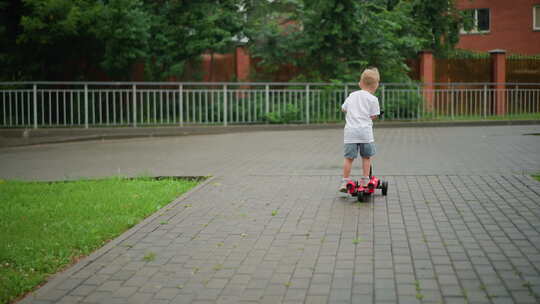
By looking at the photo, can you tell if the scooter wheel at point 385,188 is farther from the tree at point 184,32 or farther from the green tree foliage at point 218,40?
the tree at point 184,32

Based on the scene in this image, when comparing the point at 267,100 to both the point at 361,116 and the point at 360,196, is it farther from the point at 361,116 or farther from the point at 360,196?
the point at 360,196

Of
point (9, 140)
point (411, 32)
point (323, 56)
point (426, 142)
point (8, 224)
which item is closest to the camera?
point (8, 224)

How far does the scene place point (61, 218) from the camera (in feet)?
22.3

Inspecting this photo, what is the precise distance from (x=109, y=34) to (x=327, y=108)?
7.02m

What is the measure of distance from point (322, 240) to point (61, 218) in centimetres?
273

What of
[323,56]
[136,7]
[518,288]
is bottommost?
[518,288]

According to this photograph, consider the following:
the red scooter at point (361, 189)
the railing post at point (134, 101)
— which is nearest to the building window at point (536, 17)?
the railing post at point (134, 101)

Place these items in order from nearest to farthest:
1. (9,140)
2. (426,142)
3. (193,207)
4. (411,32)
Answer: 1. (193,207)
2. (426,142)
3. (9,140)
4. (411,32)

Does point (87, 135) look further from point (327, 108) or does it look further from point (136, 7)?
point (327, 108)

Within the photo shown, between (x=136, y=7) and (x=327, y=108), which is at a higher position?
(x=136, y=7)

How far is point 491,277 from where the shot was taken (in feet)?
15.1

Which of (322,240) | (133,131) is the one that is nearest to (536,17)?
(133,131)

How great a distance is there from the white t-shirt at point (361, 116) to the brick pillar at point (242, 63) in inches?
621

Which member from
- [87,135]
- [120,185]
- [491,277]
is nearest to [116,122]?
[87,135]
